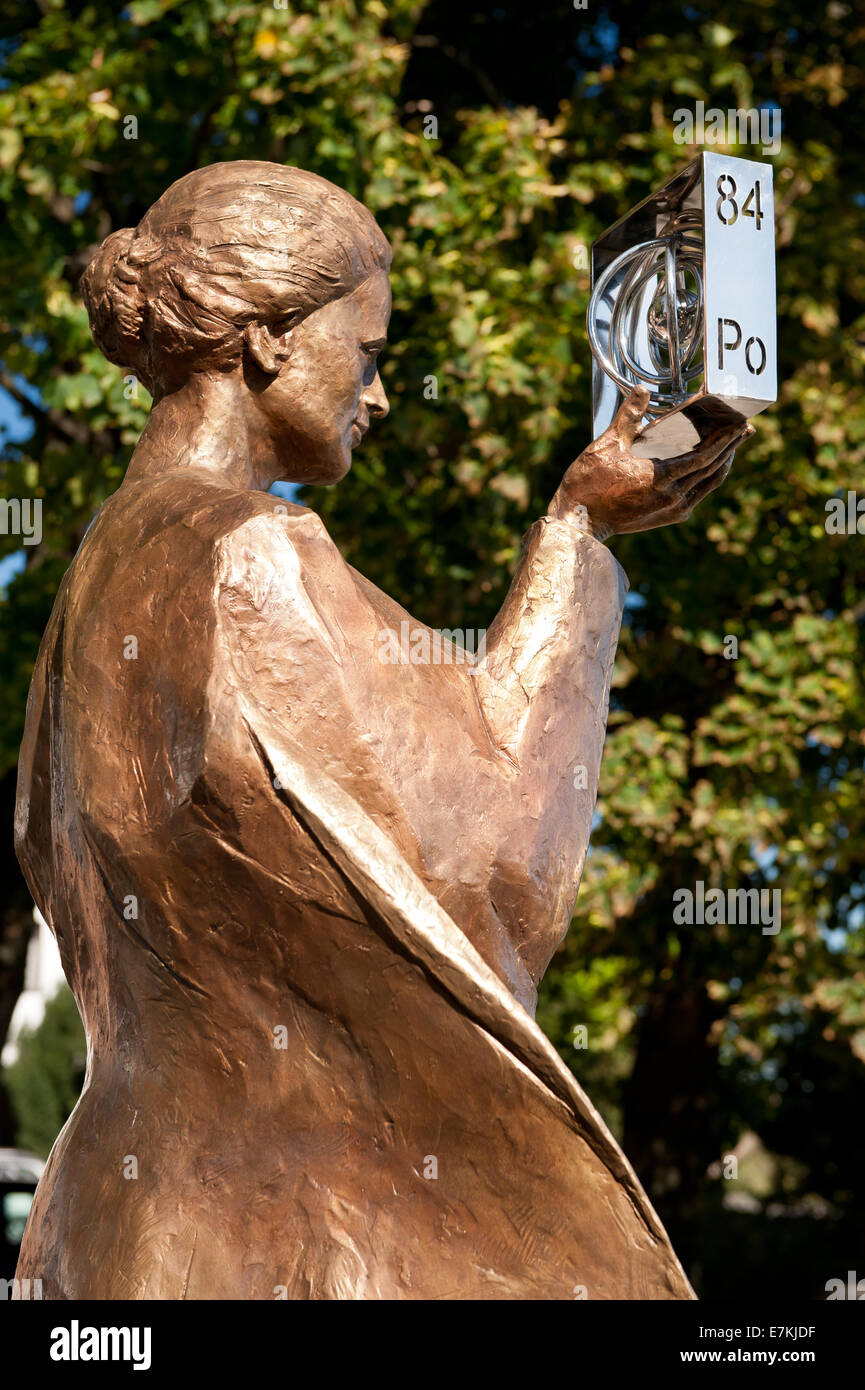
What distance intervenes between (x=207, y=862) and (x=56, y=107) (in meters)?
6.63

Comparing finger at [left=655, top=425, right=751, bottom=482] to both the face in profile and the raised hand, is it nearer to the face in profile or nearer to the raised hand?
the raised hand

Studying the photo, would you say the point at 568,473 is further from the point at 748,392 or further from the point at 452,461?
the point at 452,461

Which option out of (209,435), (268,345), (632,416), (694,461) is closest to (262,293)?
(268,345)

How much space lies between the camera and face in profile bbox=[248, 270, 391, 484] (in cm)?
277

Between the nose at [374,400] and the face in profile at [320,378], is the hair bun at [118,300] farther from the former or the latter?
the nose at [374,400]

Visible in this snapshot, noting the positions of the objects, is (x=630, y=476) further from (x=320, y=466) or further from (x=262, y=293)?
(x=262, y=293)

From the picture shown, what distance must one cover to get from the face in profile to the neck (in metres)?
0.03

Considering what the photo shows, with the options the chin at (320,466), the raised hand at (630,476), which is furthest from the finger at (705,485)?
the chin at (320,466)

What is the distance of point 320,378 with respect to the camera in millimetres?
2801

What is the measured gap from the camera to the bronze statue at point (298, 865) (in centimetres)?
238

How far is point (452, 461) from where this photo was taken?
27.9ft

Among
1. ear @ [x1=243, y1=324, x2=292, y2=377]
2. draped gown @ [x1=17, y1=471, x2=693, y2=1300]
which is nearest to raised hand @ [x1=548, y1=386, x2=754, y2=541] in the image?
draped gown @ [x1=17, y1=471, x2=693, y2=1300]

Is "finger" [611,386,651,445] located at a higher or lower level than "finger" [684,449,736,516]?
higher

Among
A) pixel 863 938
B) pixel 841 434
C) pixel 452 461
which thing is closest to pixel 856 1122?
pixel 863 938
